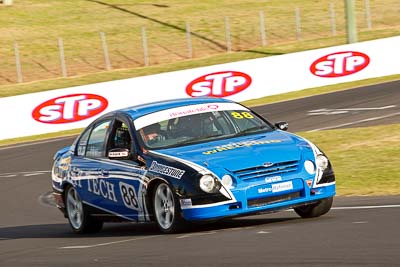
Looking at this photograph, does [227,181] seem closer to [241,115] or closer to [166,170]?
[166,170]

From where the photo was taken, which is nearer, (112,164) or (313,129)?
(112,164)

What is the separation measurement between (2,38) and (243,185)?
132 feet

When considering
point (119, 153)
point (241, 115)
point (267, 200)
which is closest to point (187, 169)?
point (267, 200)

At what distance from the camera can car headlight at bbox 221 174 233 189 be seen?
33.9 ft

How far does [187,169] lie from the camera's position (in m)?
10.5

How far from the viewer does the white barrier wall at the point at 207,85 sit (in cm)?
2961

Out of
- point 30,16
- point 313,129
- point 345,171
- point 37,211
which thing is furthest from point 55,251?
point 30,16

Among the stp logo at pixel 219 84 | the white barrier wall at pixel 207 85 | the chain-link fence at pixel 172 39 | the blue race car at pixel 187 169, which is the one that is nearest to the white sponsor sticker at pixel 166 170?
the blue race car at pixel 187 169

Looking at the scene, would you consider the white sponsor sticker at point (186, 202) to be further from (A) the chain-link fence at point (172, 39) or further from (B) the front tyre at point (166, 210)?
(A) the chain-link fence at point (172, 39)

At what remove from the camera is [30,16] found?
54656mm

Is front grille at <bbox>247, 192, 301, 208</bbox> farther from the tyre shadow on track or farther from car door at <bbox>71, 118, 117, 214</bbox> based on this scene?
car door at <bbox>71, 118, 117, 214</bbox>

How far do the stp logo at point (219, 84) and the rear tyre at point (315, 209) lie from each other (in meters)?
20.3

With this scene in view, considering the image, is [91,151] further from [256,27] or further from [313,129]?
[256,27]

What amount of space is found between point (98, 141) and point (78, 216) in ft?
3.27
